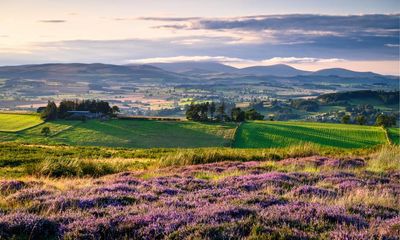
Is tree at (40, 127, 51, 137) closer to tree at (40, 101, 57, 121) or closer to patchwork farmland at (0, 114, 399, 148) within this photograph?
patchwork farmland at (0, 114, 399, 148)

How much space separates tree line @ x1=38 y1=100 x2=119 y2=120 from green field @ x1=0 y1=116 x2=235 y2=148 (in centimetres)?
646

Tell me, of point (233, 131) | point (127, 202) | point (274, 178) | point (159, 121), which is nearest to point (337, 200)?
point (274, 178)

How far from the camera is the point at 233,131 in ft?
311

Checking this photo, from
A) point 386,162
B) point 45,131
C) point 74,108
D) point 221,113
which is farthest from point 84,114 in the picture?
point 386,162

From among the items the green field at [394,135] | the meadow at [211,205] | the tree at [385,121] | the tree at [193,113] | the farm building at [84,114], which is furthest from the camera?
the tree at [193,113]

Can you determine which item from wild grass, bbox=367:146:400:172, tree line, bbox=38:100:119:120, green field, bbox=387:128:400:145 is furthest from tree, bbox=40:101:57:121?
wild grass, bbox=367:146:400:172

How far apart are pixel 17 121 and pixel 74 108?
1566 cm

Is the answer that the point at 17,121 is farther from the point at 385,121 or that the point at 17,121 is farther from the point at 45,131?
the point at 385,121

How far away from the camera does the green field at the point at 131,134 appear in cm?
8169

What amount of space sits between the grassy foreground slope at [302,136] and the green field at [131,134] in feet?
13.6

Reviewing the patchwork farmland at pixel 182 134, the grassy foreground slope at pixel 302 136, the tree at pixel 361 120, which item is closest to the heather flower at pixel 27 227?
the patchwork farmland at pixel 182 134

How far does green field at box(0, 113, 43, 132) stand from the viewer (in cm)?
9651

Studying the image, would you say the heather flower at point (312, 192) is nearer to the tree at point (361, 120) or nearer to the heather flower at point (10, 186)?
the heather flower at point (10, 186)

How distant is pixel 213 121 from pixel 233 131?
14813mm
